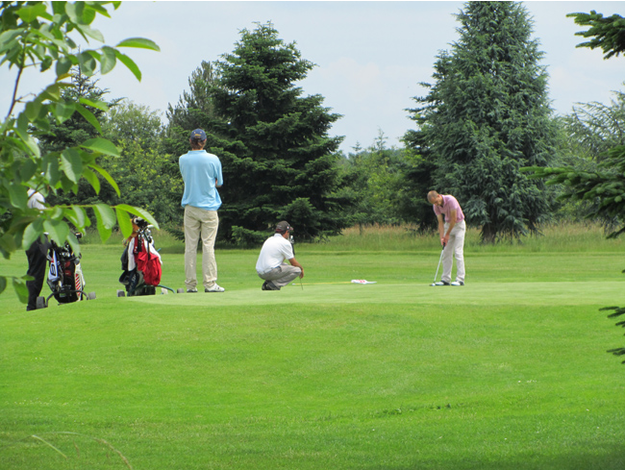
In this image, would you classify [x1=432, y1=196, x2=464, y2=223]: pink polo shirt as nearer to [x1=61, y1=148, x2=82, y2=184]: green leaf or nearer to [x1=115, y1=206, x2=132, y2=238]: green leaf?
[x1=115, y1=206, x2=132, y2=238]: green leaf

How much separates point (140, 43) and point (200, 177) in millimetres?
9806

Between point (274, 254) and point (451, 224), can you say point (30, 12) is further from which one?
point (451, 224)

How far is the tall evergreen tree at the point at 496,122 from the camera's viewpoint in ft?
148

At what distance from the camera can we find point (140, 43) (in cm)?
274

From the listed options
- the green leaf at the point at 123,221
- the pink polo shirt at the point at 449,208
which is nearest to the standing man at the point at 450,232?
the pink polo shirt at the point at 449,208

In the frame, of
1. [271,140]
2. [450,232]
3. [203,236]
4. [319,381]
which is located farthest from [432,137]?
[319,381]

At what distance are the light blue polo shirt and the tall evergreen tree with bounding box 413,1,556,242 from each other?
3377cm

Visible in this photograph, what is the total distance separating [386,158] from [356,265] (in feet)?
148

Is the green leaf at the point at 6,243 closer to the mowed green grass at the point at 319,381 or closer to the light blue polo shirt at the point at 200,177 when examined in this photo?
the mowed green grass at the point at 319,381

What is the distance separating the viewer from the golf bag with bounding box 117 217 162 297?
13.1 m

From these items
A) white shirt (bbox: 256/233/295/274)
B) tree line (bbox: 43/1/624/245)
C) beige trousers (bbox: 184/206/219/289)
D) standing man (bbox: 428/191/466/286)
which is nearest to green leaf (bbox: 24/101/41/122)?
beige trousers (bbox: 184/206/219/289)

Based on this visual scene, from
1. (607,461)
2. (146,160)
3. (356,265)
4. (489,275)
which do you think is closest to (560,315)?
(607,461)

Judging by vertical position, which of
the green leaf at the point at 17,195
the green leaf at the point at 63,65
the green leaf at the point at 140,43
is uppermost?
the green leaf at the point at 140,43

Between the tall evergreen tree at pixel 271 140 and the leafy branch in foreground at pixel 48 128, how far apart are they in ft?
→ 143
